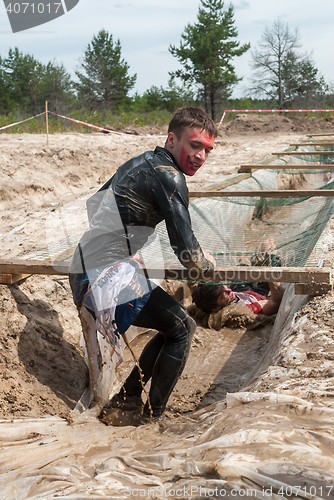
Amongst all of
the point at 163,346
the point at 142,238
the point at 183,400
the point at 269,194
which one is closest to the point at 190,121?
the point at 142,238

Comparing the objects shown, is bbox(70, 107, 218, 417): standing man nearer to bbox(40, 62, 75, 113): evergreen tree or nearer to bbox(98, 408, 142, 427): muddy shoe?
bbox(98, 408, 142, 427): muddy shoe

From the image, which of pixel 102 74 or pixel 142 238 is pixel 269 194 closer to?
pixel 142 238

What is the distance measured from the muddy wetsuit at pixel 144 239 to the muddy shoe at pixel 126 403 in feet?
0.58

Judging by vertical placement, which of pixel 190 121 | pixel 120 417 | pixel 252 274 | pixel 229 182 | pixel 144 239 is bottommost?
pixel 120 417

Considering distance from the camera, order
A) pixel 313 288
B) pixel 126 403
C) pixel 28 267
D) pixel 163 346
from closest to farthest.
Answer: pixel 163 346, pixel 126 403, pixel 313 288, pixel 28 267

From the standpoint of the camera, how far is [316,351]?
2.44m

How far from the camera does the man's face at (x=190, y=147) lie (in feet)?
7.66

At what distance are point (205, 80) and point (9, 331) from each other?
2647cm

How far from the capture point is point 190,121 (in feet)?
7.61

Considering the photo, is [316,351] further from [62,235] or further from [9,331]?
[62,235]

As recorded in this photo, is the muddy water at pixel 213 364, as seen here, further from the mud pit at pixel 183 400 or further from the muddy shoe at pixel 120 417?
the muddy shoe at pixel 120 417

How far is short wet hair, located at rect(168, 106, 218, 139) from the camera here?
2320 millimetres

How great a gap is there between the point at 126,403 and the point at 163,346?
49 centimetres

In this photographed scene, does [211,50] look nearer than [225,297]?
No
